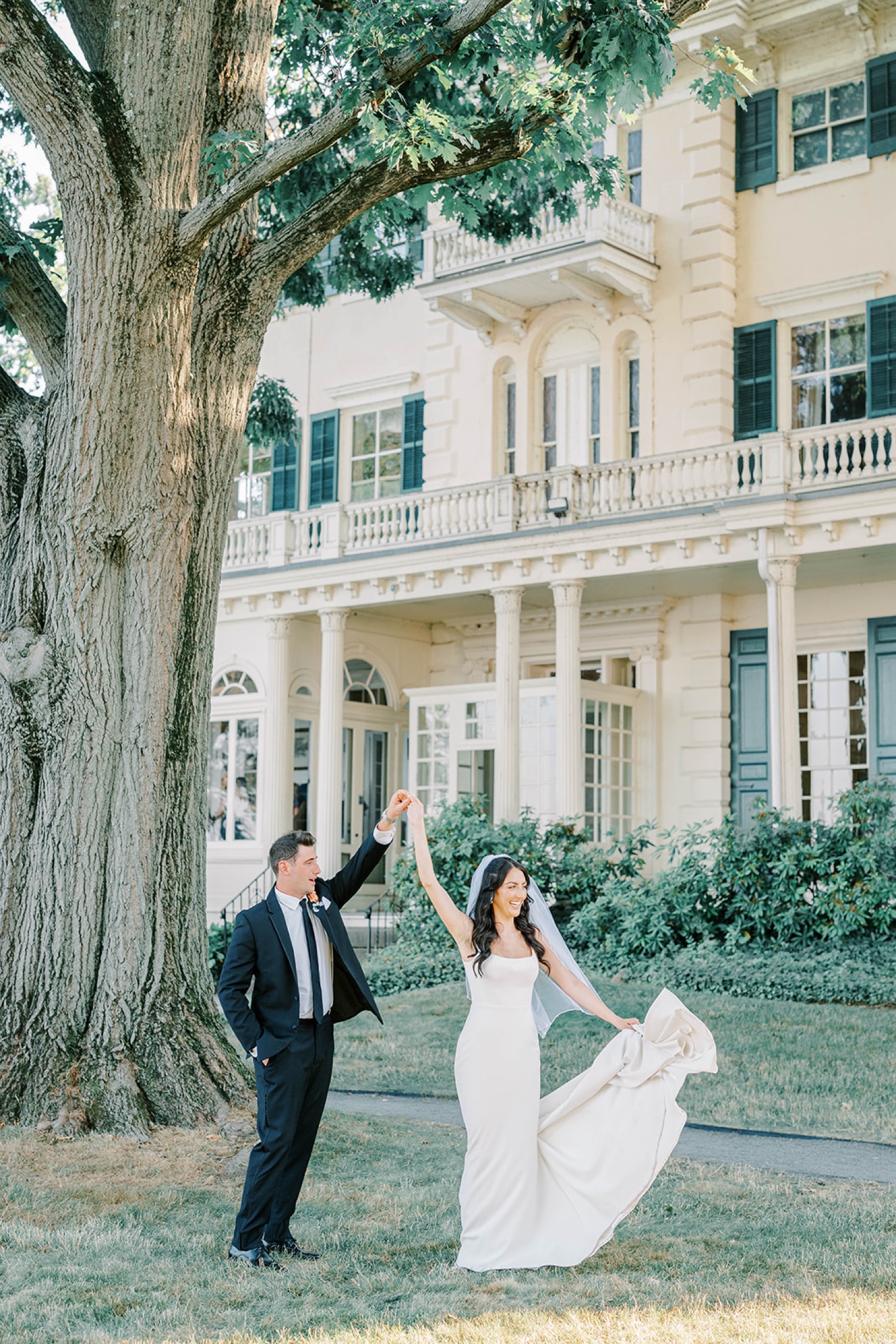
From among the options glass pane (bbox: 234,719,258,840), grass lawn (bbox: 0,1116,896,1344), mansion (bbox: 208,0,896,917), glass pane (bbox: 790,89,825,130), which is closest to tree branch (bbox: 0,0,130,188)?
grass lawn (bbox: 0,1116,896,1344)

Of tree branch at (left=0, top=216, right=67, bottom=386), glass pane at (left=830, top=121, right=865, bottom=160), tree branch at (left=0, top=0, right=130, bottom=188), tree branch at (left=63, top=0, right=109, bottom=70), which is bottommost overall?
tree branch at (left=0, top=216, right=67, bottom=386)

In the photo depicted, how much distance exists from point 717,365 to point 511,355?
3437mm

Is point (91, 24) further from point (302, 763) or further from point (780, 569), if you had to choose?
point (302, 763)

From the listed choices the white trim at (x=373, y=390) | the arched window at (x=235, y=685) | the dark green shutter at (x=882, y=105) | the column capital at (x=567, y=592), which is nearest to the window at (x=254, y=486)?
the white trim at (x=373, y=390)

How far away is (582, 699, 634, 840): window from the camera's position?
62.9 feet

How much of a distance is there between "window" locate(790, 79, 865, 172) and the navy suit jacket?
1548cm

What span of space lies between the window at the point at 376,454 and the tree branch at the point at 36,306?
14.0 metres

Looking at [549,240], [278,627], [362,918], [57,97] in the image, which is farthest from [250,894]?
[57,97]

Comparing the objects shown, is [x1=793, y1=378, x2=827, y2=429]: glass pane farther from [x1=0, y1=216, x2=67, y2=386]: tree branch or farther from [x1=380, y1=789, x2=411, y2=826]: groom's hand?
[x1=380, y1=789, x2=411, y2=826]: groom's hand

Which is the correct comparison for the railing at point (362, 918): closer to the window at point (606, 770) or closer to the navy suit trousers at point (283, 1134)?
the window at point (606, 770)

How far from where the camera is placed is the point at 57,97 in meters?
7.89

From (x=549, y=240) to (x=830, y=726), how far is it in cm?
746

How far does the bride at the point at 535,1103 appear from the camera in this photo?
5.89 meters

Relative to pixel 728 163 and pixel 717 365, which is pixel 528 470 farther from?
pixel 728 163
